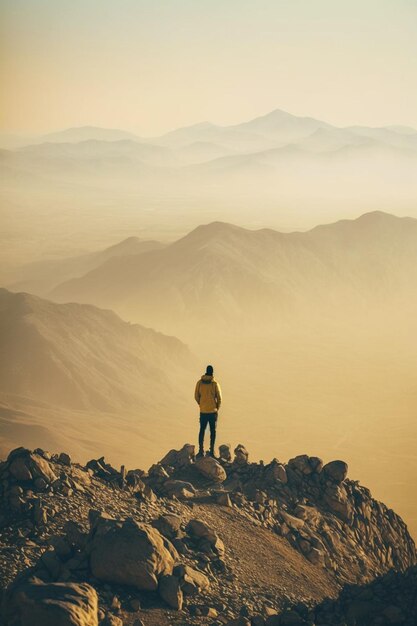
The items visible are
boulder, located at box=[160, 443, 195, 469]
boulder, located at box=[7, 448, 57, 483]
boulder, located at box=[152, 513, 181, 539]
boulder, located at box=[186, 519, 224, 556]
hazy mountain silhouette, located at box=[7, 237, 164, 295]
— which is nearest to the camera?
boulder, located at box=[152, 513, 181, 539]

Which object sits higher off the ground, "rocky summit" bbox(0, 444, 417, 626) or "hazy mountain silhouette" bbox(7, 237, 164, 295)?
"hazy mountain silhouette" bbox(7, 237, 164, 295)

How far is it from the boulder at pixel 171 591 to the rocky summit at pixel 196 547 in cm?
1

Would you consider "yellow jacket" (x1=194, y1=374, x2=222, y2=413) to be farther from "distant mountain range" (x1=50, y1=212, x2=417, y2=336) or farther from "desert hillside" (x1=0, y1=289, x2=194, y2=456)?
"distant mountain range" (x1=50, y1=212, x2=417, y2=336)

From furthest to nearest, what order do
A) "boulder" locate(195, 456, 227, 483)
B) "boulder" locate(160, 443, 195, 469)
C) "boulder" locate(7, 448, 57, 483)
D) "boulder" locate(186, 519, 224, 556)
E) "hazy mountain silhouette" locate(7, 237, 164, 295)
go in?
"hazy mountain silhouette" locate(7, 237, 164, 295)
"boulder" locate(160, 443, 195, 469)
"boulder" locate(195, 456, 227, 483)
"boulder" locate(7, 448, 57, 483)
"boulder" locate(186, 519, 224, 556)

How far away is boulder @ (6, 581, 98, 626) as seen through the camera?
8820 millimetres

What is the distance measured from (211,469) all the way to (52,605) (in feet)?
18.6

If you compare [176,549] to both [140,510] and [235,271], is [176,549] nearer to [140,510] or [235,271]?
[140,510]

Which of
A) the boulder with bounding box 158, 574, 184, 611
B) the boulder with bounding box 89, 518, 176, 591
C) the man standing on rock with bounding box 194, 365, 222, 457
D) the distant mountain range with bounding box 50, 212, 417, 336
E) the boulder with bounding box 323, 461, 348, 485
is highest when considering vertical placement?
the distant mountain range with bounding box 50, 212, 417, 336

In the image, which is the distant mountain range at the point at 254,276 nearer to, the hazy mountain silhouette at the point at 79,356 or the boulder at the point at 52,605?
the hazy mountain silhouette at the point at 79,356

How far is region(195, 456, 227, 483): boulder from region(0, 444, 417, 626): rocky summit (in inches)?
1.0

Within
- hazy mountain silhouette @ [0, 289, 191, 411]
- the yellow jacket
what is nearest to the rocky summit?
the yellow jacket

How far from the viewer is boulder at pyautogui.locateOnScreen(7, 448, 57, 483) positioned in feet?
38.5

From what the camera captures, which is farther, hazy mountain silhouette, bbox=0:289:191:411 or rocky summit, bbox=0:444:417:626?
hazy mountain silhouette, bbox=0:289:191:411

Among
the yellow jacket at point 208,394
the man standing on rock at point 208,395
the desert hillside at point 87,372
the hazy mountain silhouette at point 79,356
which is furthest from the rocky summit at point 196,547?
the hazy mountain silhouette at point 79,356
